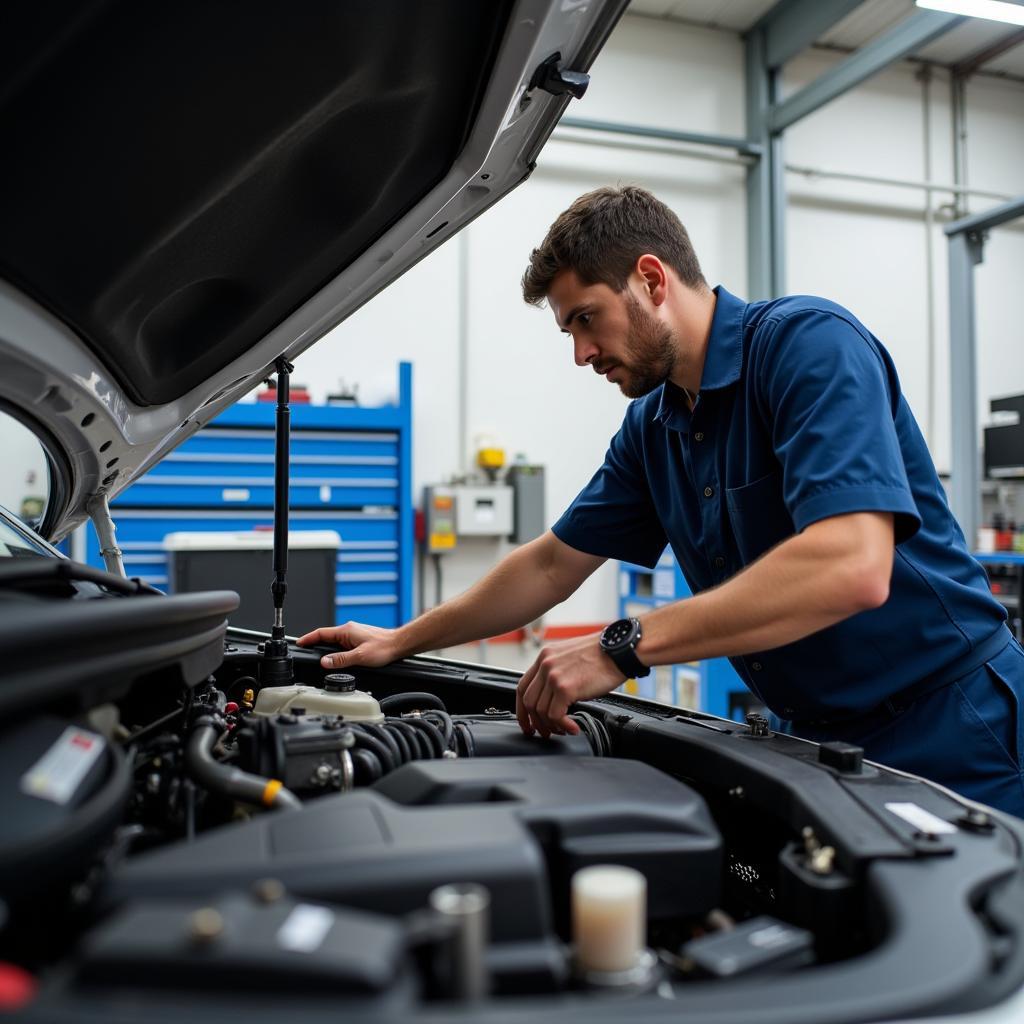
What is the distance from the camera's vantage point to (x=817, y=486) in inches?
40.2

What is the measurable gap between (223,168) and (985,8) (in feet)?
11.3

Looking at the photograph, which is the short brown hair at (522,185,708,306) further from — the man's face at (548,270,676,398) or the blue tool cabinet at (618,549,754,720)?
the blue tool cabinet at (618,549,754,720)

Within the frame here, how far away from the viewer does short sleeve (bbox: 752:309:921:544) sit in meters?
1.01

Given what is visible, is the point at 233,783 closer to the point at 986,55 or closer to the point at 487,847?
the point at 487,847

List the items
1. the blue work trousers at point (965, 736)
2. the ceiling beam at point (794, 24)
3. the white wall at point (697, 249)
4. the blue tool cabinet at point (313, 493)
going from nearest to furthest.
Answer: the blue work trousers at point (965, 736), the blue tool cabinet at point (313, 493), the ceiling beam at point (794, 24), the white wall at point (697, 249)

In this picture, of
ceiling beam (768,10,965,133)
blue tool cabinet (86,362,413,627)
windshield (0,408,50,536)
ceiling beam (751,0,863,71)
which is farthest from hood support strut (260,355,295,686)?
ceiling beam (751,0,863,71)

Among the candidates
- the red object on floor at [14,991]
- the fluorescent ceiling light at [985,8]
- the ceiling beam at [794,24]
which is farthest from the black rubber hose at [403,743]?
the ceiling beam at [794,24]

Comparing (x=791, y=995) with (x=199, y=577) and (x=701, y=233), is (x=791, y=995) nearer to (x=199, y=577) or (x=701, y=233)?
(x=199, y=577)

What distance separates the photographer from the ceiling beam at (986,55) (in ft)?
17.5

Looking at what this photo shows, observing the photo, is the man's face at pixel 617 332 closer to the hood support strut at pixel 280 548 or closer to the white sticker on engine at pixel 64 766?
the hood support strut at pixel 280 548

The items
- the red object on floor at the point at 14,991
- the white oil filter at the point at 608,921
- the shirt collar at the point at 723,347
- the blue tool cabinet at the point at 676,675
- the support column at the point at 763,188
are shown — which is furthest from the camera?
the support column at the point at 763,188

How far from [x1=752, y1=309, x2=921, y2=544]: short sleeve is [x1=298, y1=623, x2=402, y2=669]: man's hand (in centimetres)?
69

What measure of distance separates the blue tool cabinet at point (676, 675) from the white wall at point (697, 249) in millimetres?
385

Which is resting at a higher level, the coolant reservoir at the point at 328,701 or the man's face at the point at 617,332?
the man's face at the point at 617,332
